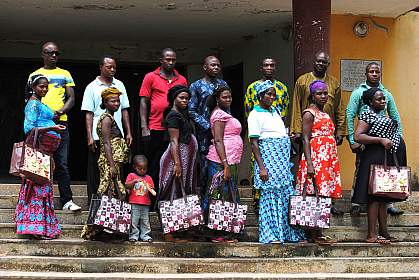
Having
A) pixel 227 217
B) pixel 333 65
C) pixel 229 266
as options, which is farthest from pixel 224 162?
pixel 333 65

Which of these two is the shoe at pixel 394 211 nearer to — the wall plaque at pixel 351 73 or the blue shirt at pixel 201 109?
the blue shirt at pixel 201 109

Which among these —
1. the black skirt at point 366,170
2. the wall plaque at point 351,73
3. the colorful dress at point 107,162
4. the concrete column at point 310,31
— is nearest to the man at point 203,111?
the colorful dress at point 107,162

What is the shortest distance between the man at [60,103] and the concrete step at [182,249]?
62cm

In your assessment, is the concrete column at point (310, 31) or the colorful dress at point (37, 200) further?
the concrete column at point (310, 31)

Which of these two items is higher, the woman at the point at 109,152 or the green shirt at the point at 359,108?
the green shirt at the point at 359,108

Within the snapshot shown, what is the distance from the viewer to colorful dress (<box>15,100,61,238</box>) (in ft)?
22.5

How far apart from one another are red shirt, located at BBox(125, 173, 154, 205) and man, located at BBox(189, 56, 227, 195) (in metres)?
0.56

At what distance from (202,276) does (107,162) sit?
4.59 ft

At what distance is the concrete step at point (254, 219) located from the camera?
7426mm

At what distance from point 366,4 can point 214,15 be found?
2030mm

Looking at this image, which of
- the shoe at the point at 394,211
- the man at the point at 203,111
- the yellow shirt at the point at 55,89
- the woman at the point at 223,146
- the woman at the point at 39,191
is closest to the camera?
the woman at the point at 39,191

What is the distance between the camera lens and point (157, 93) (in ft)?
25.1

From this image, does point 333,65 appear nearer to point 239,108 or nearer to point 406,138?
point 406,138

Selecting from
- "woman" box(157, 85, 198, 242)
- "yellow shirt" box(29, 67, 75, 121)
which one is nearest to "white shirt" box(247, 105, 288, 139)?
"woman" box(157, 85, 198, 242)
